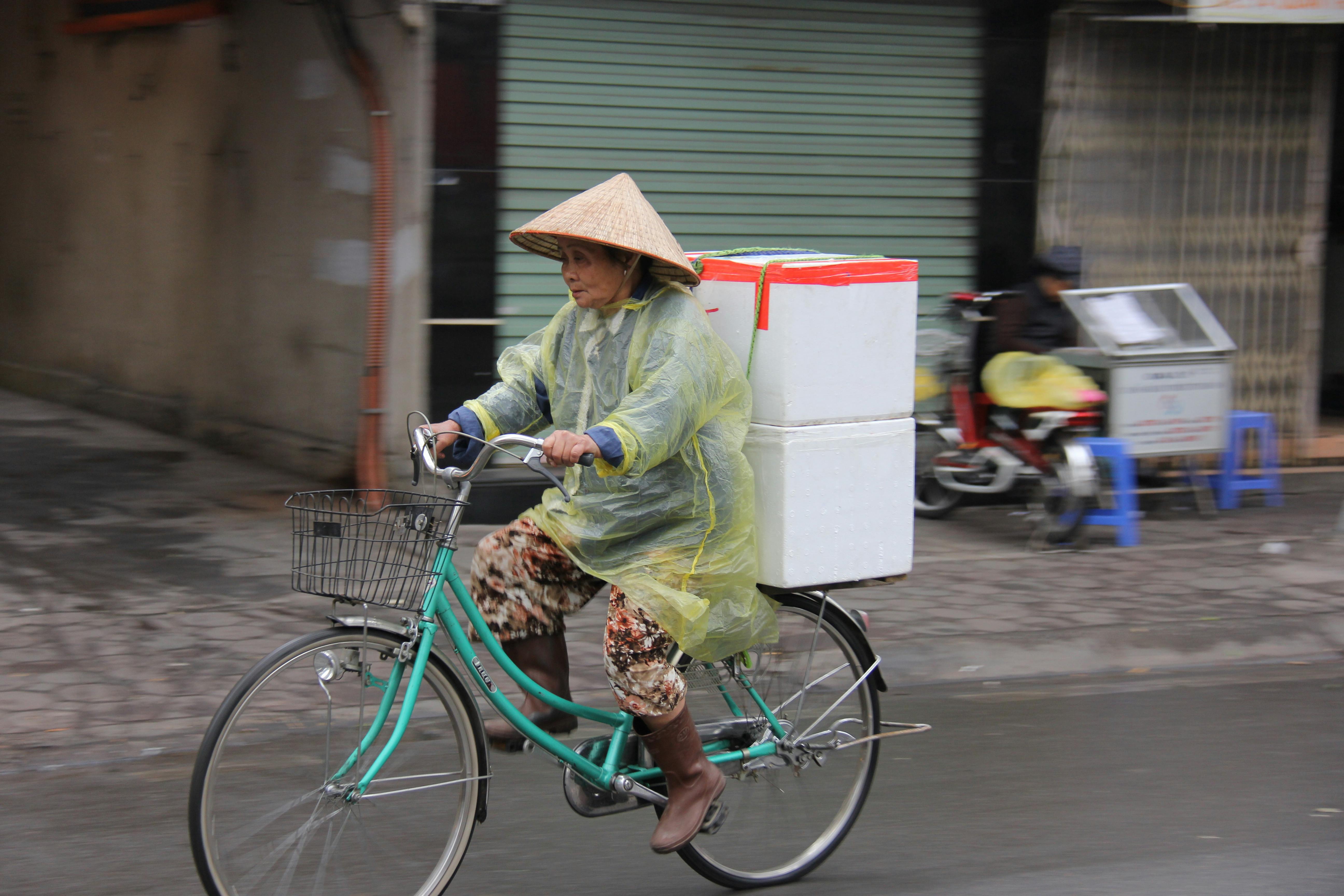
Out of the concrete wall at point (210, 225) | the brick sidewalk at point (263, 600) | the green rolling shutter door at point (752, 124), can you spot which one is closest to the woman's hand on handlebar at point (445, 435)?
the brick sidewalk at point (263, 600)

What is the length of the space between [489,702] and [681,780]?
0.50m

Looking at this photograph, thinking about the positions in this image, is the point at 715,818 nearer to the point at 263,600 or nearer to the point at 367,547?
the point at 367,547

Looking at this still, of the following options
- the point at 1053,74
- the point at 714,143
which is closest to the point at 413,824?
the point at 714,143

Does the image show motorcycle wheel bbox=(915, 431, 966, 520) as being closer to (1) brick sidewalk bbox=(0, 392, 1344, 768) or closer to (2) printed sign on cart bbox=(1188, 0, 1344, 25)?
(1) brick sidewalk bbox=(0, 392, 1344, 768)

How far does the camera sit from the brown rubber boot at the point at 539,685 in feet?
11.1

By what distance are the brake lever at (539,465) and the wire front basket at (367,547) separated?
0.18 metres

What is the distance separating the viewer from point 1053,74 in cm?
866

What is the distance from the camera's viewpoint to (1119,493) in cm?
748

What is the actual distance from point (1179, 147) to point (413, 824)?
7.53 meters

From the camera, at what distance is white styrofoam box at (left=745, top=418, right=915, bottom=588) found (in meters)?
3.41

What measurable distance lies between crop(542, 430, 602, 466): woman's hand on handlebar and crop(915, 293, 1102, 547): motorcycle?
14.8ft

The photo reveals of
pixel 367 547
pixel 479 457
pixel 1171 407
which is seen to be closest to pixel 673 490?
pixel 479 457

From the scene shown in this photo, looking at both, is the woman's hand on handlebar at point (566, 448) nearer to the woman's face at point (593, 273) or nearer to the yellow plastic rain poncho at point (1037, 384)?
the woman's face at point (593, 273)

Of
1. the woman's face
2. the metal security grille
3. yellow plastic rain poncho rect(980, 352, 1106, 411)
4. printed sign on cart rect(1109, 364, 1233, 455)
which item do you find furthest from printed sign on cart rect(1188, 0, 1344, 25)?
the woman's face
